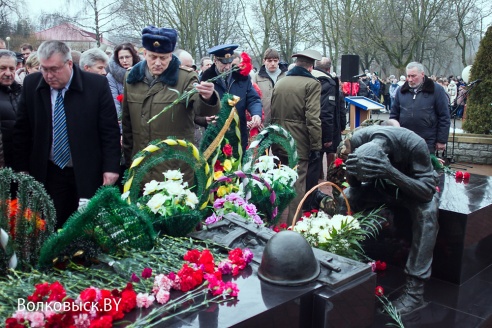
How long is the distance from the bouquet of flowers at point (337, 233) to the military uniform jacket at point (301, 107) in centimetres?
197

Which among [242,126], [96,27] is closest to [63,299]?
[242,126]

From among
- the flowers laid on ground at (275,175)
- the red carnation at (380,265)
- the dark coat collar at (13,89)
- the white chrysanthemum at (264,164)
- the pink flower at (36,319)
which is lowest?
the red carnation at (380,265)

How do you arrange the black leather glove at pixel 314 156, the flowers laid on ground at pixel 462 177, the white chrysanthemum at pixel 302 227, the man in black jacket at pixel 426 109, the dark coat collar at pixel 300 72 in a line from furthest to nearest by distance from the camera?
the man in black jacket at pixel 426 109 → the black leather glove at pixel 314 156 → the dark coat collar at pixel 300 72 → the flowers laid on ground at pixel 462 177 → the white chrysanthemum at pixel 302 227

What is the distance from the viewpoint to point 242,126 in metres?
5.56

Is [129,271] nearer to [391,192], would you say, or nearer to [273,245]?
[273,245]

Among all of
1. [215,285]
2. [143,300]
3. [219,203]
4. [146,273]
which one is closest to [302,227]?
[219,203]

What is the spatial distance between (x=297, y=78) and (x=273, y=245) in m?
3.27

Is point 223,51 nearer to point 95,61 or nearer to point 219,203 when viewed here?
point 95,61

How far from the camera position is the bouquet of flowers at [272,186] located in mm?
3717

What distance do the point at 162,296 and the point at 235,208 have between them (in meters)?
1.40

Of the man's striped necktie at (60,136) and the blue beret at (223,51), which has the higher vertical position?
the blue beret at (223,51)

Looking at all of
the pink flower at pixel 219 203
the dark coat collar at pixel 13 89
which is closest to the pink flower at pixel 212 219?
the pink flower at pixel 219 203

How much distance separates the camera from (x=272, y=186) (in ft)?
12.7

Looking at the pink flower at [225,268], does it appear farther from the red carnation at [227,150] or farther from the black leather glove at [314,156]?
the black leather glove at [314,156]
